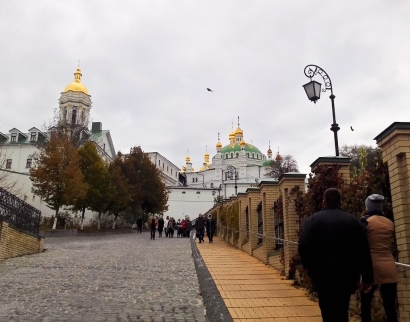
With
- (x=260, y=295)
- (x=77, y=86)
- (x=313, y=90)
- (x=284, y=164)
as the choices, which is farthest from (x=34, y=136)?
(x=260, y=295)

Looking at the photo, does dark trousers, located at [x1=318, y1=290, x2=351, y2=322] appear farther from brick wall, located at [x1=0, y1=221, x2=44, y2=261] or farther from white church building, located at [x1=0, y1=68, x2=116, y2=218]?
white church building, located at [x1=0, y1=68, x2=116, y2=218]

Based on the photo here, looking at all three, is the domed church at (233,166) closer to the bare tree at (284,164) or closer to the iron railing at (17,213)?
the bare tree at (284,164)

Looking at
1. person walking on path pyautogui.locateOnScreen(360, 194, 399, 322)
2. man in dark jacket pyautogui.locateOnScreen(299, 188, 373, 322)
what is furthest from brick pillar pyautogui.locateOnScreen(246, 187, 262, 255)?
man in dark jacket pyautogui.locateOnScreen(299, 188, 373, 322)

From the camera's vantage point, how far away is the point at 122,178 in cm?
4062

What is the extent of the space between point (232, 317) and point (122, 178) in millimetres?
35617

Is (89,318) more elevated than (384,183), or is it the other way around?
(384,183)

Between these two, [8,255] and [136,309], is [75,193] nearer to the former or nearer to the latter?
[8,255]

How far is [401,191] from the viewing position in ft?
16.9

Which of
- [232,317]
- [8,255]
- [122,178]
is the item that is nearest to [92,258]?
[8,255]

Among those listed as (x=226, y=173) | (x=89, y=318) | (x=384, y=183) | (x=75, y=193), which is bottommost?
(x=89, y=318)

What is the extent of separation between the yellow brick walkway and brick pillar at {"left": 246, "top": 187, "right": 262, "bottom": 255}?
8.07ft

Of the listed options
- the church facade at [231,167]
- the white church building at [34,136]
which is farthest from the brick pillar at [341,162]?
the church facade at [231,167]

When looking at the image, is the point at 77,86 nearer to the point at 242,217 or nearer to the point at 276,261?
the point at 242,217

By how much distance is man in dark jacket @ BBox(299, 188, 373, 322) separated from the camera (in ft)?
12.7
